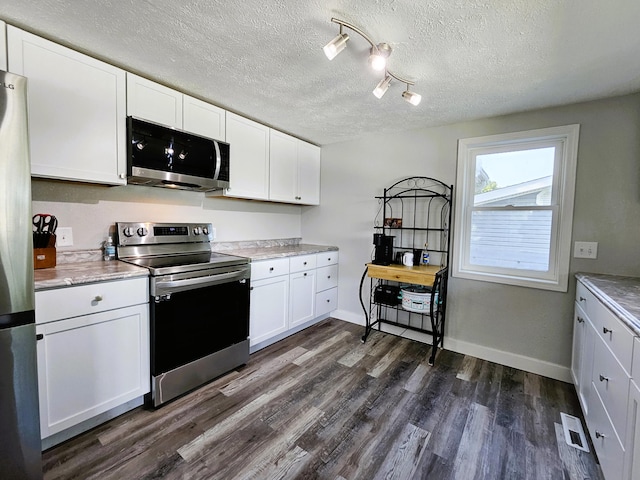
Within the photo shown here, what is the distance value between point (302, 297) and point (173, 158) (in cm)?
179

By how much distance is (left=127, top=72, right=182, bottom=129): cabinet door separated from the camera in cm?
195

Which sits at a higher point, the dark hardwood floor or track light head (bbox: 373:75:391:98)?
track light head (bbox: 373:75:391:98)

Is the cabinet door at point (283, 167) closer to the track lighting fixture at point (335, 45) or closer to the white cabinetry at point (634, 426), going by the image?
the track lighting fixture at point (335, 45)

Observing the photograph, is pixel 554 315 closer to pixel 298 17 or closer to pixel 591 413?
pixel 591 413

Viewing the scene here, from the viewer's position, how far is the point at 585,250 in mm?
2225

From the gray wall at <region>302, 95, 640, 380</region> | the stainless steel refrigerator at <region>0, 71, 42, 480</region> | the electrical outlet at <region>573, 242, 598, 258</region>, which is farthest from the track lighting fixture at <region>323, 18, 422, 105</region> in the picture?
the electrical outlet at <region>573, 242, 598, 258</region>

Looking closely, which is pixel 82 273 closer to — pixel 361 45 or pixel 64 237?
Answer: pixel 64 237

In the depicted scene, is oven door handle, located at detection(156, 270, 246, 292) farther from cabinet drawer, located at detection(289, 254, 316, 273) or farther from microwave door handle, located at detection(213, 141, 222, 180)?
microwave door handle, located at detection(213, 141, 222, 180)

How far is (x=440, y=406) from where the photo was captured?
197 centimetres

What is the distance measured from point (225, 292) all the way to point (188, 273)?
0.37m

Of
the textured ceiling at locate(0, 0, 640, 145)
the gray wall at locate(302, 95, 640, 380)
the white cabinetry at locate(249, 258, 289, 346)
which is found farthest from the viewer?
the white cabinetry at locate(249, 258, 289, 346)

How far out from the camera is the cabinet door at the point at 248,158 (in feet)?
8.57

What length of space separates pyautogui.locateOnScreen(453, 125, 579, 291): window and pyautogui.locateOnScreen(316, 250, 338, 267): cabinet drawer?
1.35m

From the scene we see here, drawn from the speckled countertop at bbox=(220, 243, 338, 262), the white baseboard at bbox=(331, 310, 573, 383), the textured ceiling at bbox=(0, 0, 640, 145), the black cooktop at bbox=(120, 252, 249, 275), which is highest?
the textured ceiling at bbox=(0, 0, 640, 145)
